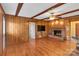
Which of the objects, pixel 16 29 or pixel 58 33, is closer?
pixel 16 29

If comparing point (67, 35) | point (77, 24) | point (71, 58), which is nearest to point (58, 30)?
point (67, 35)

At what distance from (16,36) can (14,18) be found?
1.42 meters

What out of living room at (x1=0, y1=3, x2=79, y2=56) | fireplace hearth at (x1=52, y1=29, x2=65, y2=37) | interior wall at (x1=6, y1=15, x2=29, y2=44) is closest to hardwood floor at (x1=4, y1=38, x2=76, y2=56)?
living room at (x1=0, y1=3, x2=79, y2=56)

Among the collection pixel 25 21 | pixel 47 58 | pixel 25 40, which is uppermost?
pixel 25 21

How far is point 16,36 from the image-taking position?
7.24 meters

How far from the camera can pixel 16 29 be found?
7.23m

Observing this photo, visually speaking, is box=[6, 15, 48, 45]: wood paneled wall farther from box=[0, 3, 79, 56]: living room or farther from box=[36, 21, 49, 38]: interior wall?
box=[36, 21, 49, 38]: interior wall

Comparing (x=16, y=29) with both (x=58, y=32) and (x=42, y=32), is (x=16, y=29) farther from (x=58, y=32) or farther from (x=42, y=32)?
(x=58, y=32)

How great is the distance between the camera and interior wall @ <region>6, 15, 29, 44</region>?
665cm

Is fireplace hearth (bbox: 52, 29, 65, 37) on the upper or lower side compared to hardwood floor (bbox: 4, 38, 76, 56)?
upper

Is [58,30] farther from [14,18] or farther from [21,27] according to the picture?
[14,18]

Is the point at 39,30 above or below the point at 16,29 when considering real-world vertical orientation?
below

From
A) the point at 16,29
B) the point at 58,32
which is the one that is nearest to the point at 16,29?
the point at 16,29

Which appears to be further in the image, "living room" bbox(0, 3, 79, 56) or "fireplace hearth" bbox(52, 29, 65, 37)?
"fireplace hearth" bbox(52, 29, 65, 37)
